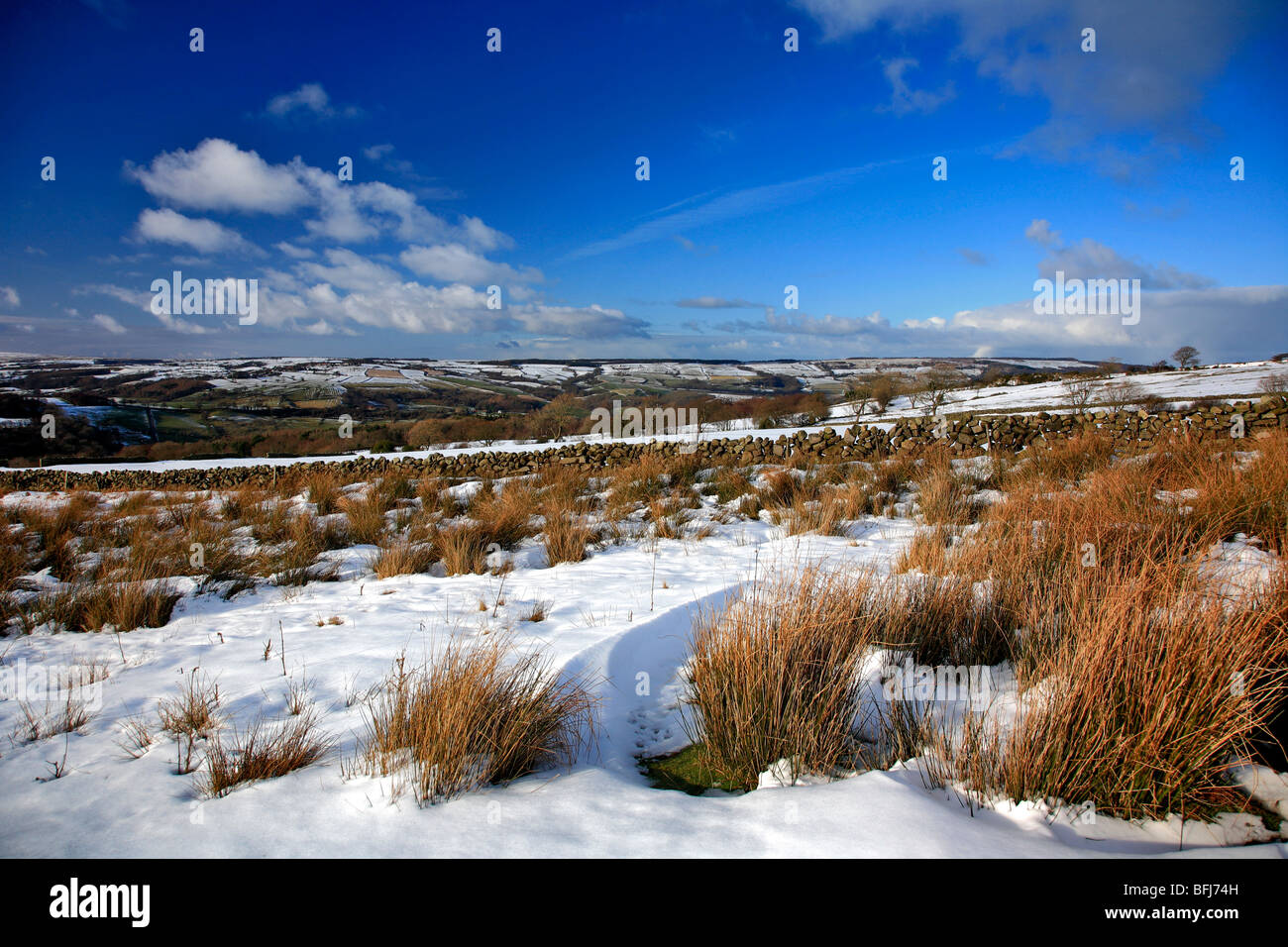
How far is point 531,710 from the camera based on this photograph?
2.30m

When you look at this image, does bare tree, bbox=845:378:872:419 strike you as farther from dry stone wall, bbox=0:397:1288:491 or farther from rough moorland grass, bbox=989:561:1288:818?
rough moorland grass, bbox=989:561:1288:818

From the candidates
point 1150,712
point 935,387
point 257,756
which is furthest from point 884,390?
point 257,756

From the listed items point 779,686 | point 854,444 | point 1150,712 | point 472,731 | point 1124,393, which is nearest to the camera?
point 1150,712

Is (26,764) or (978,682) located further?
(978,682)

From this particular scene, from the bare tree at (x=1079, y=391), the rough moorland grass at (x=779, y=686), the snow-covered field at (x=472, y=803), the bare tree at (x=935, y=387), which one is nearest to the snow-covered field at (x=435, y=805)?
the snow-covered field at (x=472, y=803)

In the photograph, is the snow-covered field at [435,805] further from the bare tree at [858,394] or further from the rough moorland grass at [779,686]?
the bare tree at [858,394]

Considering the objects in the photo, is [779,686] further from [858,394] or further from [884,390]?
[858,394]

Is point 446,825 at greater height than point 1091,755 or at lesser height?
lesser

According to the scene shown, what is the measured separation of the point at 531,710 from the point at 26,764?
7.15 feet

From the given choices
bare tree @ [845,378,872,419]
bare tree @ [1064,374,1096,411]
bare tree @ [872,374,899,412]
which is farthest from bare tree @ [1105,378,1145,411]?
bare tree @ [845,378,872,419]

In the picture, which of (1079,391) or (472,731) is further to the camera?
(1079,391)
